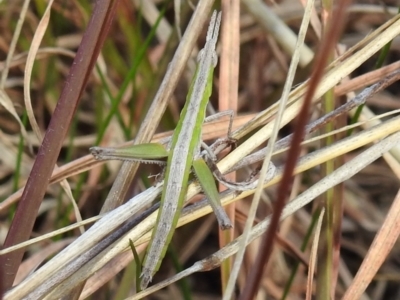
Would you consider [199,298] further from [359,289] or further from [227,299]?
[227,299]

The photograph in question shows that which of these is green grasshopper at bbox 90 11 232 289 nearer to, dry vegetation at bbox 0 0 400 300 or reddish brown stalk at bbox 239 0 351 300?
dry vegetation at bbox 0 0 400 300

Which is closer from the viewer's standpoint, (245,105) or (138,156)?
(138,156)

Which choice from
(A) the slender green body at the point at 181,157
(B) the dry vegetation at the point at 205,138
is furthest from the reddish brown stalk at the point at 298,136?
(A) the slender green body at the point at 181,157

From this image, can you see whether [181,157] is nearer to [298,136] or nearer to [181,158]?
[181,158]


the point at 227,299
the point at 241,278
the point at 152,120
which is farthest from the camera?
the point at 241,278

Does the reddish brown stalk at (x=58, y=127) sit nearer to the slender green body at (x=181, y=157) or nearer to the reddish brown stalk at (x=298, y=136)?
the slender green body at (x=181, y=157)

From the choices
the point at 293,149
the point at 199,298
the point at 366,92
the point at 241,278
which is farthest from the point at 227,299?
the point at 199,298

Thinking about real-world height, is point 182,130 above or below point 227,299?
above

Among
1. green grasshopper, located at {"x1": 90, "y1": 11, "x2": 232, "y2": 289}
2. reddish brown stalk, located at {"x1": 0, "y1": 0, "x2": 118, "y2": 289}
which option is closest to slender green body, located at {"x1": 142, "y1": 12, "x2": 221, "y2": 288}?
green grasshopper, located at {"x1": 90, "y1": 11, "x2": 232, "y2": 289}
